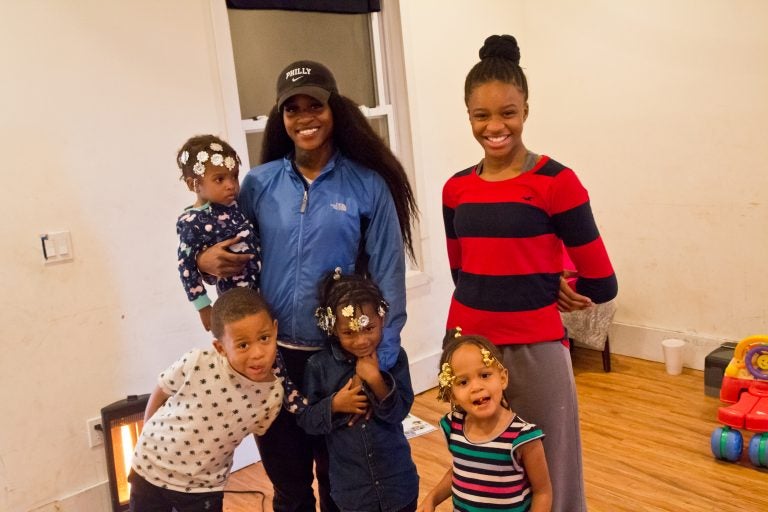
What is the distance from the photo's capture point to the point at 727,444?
2.82 meters

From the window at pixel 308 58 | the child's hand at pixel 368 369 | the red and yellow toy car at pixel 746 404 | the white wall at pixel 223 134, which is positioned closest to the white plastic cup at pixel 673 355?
the white wall at pixel 223 134

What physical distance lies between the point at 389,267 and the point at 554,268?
417 millimetres

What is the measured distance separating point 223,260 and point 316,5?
6.31ft

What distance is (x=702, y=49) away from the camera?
3545 millimetres

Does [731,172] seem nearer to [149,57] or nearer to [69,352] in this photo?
[149,57]

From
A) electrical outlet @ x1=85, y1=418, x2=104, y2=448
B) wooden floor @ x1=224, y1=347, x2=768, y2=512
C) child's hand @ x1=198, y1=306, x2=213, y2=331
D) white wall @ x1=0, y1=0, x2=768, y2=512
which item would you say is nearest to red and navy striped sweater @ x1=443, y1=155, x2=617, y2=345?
child's hand @ x1=198, y1=306, x2=213, y2=331

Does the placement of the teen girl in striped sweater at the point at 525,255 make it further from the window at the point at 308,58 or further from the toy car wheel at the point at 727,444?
the window at the point at 308,58

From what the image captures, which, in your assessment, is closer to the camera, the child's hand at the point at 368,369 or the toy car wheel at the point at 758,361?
the child's hand at the point at 368,369

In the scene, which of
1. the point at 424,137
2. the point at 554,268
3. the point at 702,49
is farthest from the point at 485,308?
the point at 702,49

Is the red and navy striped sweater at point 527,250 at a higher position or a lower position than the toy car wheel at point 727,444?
higher

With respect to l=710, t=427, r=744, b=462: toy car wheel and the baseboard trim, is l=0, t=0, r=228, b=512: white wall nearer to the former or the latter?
l=710, t=427, r=744, b=462: toy car wheel

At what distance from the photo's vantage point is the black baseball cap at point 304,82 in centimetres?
171

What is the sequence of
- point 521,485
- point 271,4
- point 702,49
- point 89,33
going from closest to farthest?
point 521,485, point 89,33, point 271,4, point 702,49

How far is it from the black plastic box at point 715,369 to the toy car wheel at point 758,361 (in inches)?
15.7
